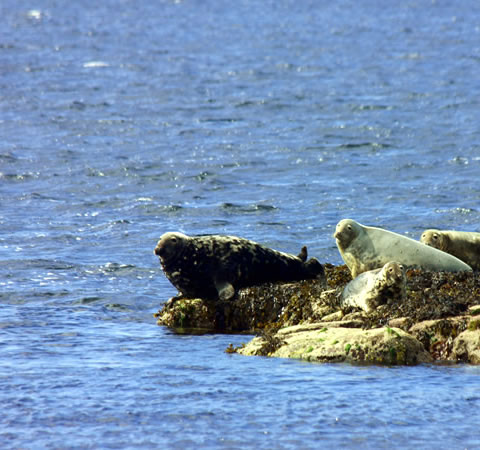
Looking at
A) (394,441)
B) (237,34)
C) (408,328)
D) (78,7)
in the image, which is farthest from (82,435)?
(78,7)

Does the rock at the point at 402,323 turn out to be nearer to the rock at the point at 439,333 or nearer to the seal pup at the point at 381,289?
the rock at the point at 439,333

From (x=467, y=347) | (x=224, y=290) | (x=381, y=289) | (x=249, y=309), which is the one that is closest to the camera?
(x=467, y=347)

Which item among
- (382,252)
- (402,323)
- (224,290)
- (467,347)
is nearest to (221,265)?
(224,290)

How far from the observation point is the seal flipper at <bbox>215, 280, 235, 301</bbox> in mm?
11477

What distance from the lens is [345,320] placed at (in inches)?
406

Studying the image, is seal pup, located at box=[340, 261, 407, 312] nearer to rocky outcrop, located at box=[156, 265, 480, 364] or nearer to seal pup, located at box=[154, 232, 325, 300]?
rocky outcrop, located at box=[156, 265, 480, 364]

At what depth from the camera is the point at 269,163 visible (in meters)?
24.5

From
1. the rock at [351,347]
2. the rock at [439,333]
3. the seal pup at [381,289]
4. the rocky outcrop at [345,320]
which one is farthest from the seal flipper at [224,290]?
the rock at [439,333]

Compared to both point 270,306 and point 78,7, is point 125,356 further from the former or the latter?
point 78,7

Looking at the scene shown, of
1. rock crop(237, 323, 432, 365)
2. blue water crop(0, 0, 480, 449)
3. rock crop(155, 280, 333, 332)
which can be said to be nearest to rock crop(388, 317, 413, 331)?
rock crop(237, 323, 432, 365)

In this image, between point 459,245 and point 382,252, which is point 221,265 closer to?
point 382,252

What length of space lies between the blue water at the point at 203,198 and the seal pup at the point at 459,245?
2997mm

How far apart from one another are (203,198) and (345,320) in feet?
35.3

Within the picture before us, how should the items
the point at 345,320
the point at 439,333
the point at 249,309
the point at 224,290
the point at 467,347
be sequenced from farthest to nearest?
the point at 224,290
the point at 249,309
the point at 345,320
the point at 439,333
the point at 467,347
